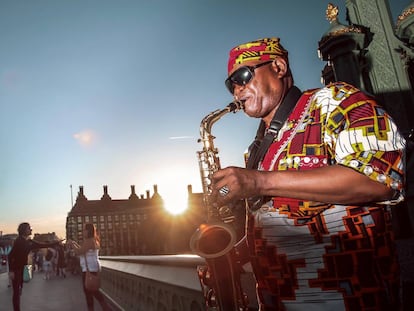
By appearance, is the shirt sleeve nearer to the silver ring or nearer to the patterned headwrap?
the silver ring

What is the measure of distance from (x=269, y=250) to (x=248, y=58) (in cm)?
93

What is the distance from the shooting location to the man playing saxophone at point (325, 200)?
0.96 meters

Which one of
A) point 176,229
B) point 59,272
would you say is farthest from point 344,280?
point 176,229

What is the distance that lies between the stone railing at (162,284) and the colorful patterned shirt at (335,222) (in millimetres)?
1241

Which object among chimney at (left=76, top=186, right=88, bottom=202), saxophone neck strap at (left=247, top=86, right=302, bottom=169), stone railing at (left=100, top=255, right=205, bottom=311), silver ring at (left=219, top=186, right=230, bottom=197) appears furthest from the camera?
chimney at (left=76, top=186, right=88, bottom=202)

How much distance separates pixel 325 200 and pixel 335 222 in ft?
0.56

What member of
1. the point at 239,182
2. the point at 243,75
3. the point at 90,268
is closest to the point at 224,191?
the point at 239,182

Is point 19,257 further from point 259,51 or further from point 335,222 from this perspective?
point 335,222

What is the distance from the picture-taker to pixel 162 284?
3.72 metres

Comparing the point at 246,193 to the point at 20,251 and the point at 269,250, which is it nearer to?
the point at 269,250

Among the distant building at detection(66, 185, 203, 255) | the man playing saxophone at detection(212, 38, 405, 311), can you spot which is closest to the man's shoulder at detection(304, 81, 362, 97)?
the man playing saxophone at detection(212, 38, 405, 311)

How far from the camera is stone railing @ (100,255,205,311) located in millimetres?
2748

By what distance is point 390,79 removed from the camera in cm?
1332

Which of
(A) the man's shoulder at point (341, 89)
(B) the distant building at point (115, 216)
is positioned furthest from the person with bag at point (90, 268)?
(B) the distant building at point (115, 216)
